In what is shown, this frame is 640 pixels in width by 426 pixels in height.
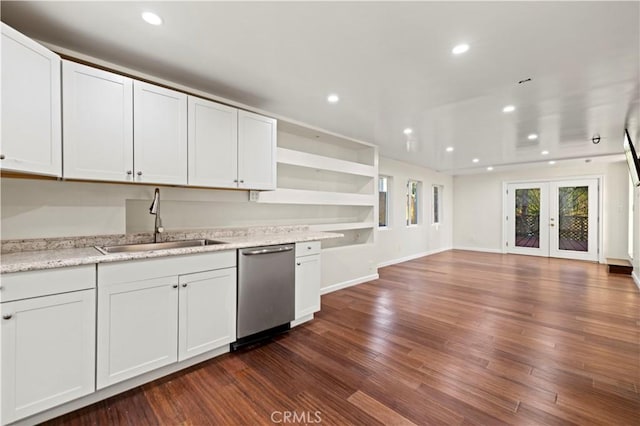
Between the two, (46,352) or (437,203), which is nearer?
(46,352)

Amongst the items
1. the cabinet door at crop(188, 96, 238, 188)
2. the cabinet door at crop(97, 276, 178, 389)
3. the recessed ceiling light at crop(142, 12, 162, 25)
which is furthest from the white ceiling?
the cabinet door at crop(97, 276, 178, 389)

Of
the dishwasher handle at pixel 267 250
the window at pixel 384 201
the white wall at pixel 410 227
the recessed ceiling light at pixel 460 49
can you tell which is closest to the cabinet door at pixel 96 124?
Result: the dishwasher handle at pixel 267 250

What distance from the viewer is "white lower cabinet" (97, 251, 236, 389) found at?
1.83 m

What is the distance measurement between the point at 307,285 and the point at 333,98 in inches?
82.3

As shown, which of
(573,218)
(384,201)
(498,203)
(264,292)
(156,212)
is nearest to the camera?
(156,212)

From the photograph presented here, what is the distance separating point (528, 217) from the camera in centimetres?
773

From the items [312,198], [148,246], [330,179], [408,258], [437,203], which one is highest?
[330,179]

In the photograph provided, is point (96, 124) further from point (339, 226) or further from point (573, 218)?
point (573, 218)

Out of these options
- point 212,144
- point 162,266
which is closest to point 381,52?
point 212,144

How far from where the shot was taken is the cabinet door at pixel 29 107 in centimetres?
159

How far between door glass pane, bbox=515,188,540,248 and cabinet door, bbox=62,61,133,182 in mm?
9122

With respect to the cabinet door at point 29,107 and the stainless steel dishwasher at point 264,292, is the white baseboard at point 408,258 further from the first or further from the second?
the cabinet door at point 29,107

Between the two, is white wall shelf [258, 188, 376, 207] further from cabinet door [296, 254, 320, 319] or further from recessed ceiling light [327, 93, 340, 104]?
recessed ceiling light [327, 93, 340, 104]

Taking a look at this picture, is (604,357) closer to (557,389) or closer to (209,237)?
(557,389)
